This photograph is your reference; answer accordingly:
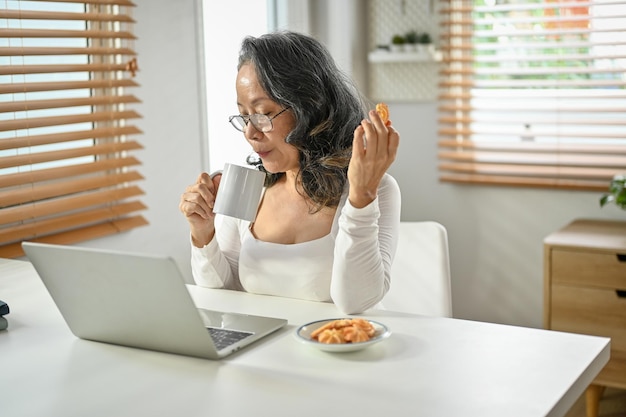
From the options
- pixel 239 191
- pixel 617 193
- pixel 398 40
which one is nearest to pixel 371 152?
pixel 239 191

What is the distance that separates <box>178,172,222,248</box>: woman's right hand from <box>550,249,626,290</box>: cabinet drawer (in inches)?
60.4

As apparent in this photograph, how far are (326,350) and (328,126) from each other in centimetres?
81

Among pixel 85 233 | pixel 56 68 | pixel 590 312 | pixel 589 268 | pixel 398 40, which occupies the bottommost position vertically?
pixel 590 312

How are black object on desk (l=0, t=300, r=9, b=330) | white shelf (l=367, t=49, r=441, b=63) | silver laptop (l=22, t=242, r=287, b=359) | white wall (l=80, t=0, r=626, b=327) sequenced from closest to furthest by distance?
silver laptop (l=22, t=242, r=287, b=359)
black object on desk (l=0, t=300, r=9, b=330)
white wall (l=80, t=0, r=626, b=327)
white shelf (l=367, t=49, r=441, b=63)

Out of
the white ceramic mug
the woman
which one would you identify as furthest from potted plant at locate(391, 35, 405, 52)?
the white ceramic mug

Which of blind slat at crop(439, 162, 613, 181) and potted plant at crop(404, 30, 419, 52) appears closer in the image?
blind slat at crop(439, 162, 613, 181)

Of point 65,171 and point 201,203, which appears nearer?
point 201,203

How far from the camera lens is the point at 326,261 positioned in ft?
6.46

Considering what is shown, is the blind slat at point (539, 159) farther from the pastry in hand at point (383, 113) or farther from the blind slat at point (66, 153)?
the pastry in hand at point (383, 113)

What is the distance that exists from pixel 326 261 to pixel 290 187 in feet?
0.87

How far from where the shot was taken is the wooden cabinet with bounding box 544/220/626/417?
297 cm

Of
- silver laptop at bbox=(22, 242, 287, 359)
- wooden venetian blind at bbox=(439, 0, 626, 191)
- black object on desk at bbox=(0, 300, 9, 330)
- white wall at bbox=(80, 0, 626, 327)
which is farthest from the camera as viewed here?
wooden venetian blind at bbox=(439, 0, 626, 191)

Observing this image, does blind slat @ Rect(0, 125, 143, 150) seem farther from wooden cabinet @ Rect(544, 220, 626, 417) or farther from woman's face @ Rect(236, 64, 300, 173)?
wooden cabinet @ Rect(544, 220, 626, 417)

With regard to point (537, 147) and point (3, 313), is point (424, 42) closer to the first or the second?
point (537, 147)
